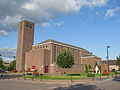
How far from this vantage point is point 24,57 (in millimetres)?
74500

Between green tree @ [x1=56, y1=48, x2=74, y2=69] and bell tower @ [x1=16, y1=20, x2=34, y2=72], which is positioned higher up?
bell tower @ [x1=16, y1=20, x2=34, y2=72]

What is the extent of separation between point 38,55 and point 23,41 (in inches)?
546

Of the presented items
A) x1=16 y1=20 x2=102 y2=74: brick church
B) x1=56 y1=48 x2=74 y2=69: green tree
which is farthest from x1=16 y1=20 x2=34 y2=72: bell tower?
x1=56 y1=48 x2=74 y2=69: green tree

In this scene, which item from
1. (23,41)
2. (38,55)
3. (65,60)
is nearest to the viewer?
(65,60)

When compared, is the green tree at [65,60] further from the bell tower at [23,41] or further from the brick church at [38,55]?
the bell tower at [23,41]

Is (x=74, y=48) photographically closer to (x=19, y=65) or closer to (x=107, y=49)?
(x=19, y=65)

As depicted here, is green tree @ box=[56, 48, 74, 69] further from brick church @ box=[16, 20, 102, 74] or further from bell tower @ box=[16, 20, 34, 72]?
bell tower @ box=[16, 20, 34, 72]

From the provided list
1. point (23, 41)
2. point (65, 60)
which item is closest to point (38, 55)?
point (23, 41)

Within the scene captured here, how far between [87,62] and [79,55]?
7.87 metres

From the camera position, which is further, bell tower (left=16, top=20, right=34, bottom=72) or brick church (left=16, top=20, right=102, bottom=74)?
bell tower (left=16, top=20, right=34, bottom=72)

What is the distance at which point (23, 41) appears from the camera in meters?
73.9

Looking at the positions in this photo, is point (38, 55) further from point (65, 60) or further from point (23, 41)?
point (65, 60)

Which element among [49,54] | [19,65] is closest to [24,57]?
[19,65]

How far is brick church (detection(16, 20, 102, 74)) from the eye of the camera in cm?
6353
